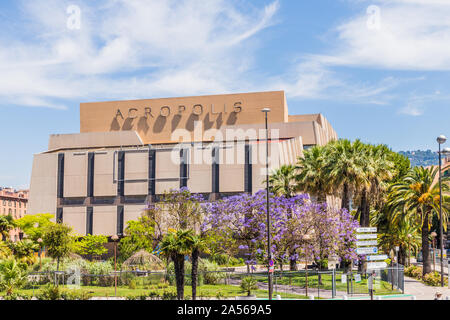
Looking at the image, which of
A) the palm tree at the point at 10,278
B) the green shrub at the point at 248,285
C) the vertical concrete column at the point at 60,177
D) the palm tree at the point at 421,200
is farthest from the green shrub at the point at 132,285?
the vertical concrete column at the point at 60,177

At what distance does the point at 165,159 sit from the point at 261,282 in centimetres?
5067

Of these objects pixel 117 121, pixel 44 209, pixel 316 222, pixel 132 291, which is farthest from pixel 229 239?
pixel 117 121

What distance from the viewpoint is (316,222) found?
48.8 metres

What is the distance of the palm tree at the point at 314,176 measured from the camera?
52.8m

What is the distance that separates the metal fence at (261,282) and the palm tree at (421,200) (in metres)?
7.51

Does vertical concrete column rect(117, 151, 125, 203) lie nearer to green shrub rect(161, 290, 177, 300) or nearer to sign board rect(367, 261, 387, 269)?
green shrub rect(161, 290, 177, 300)

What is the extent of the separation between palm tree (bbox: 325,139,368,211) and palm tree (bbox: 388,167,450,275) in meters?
4.09

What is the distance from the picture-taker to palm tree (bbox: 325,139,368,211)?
1852 inches

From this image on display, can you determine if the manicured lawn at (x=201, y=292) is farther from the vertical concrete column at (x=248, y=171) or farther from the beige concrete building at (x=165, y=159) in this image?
the vertical concrete column at (x=248, y=171)

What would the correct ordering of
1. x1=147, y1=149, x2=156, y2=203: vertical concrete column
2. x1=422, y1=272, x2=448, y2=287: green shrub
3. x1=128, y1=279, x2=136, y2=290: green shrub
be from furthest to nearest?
x1=147, y1=149, x2=156, y2=203: vertical concrete column → x1=422, y1=272, x2=448, y2=287: green shrub → x1=128, y1=279, x2=136, y2=290: green shrub

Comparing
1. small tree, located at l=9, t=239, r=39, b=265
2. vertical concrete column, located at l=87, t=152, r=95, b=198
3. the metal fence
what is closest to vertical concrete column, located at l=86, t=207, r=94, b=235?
vertical concrete column, located at l=87, t=152, r=95, b=198

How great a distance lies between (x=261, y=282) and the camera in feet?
145

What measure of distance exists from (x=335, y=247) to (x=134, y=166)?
52908 millimetres

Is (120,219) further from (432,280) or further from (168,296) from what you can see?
(168,296)
